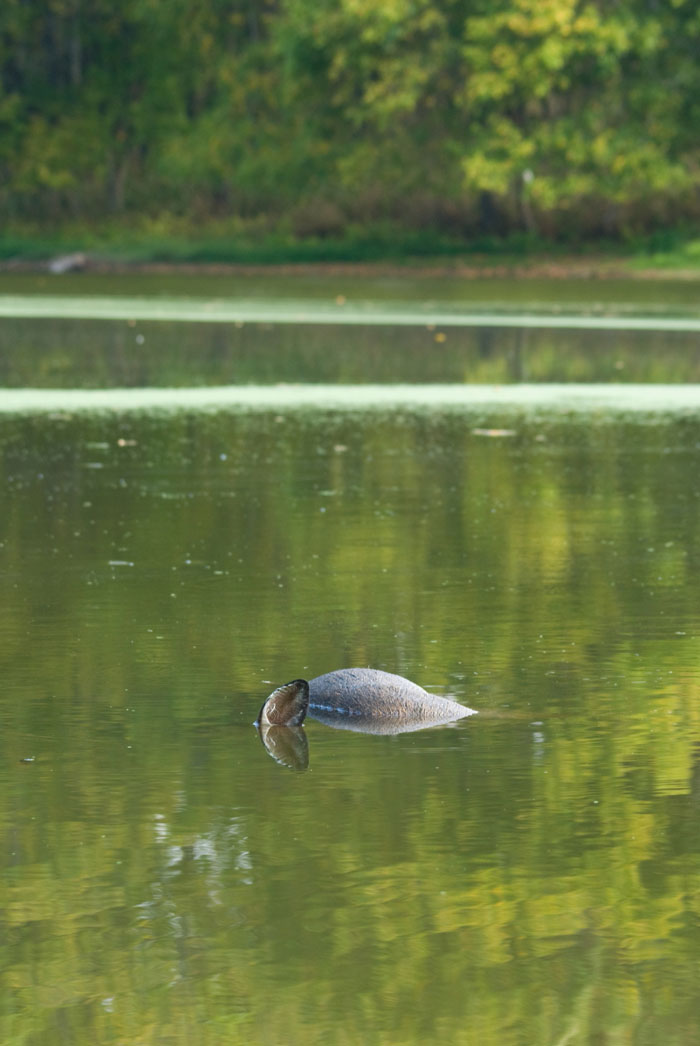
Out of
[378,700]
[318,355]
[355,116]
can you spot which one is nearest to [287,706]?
[378,700]

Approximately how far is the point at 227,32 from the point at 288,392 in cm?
5450

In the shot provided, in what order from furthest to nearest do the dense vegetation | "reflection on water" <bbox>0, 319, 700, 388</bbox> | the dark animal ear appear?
the dense vegetation
"reflection on water" <bbox>0, 319, 700, 388</bbox>
the dark animal ear

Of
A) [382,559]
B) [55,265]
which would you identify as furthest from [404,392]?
[55,265]

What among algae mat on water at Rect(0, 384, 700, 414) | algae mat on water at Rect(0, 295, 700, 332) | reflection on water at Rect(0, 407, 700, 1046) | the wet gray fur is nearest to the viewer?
reflection on water at Rect(0, 407, 700, 1046)

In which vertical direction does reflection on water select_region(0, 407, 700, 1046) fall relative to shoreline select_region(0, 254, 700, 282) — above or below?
above

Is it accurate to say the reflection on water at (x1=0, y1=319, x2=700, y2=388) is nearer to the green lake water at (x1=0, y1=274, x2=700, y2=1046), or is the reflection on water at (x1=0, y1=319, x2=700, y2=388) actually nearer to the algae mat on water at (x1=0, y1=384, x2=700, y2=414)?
the algae mat on water at (x1=0, y1=384, x2=700, y2=414)

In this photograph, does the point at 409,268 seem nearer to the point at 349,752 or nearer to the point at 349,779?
the point at 349,752

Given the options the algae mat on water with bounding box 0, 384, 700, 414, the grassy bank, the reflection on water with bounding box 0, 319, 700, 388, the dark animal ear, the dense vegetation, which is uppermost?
the dark animal ear

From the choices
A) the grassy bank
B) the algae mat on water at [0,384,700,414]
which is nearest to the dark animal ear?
the algae mat on water at [0,384,700,414]

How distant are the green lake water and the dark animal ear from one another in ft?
0.31

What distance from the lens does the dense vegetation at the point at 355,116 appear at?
180ft

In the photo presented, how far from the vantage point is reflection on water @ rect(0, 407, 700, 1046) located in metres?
5.05

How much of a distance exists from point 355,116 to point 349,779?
51499 millimetres

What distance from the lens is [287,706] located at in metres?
7.61
